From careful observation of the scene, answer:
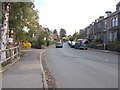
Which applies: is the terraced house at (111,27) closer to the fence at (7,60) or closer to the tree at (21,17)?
the tree at (21,17)

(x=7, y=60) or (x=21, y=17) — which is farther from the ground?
(x=21, y=17)

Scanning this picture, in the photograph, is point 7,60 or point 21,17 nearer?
point 7,60

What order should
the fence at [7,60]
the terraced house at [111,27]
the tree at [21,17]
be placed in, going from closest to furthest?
the fence at [7,60], the tree at [21,17], the terraced house at [111,27]

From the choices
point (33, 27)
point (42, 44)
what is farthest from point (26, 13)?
point (42, 44)

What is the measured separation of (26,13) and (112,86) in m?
12.5

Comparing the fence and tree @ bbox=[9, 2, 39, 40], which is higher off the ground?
tree @ bbox=[9, 2, 39, 40]

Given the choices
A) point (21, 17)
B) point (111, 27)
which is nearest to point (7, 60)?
point (21, 17)

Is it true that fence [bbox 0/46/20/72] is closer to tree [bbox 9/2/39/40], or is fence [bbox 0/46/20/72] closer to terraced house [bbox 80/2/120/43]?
tree [bbox 9/2/39/40]

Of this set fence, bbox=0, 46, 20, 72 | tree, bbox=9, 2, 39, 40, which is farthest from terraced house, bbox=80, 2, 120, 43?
fence, bbox=0, 46, 20, 72

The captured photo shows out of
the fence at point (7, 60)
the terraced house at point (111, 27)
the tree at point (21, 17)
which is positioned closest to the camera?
the fence at point (7, 60)

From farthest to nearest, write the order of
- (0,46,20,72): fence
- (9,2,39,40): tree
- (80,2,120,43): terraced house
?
(80,2,120,43): terraced house
(9,2,39,40): tree
(0,46,20,72): fence

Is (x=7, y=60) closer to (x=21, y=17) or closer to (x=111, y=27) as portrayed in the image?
(x=21, y=17)

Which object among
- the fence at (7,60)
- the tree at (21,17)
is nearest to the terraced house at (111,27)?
the tree at (21,17)

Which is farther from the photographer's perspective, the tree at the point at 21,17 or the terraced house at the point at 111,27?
the terraced house at the point at 111,27
